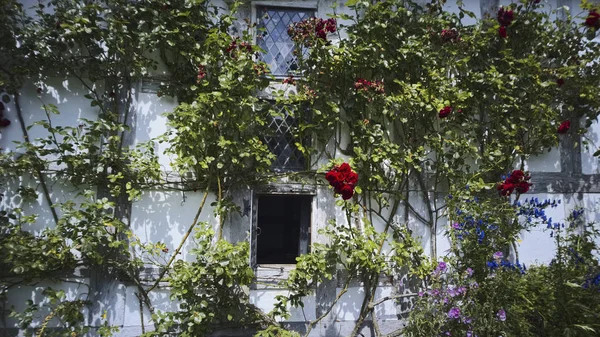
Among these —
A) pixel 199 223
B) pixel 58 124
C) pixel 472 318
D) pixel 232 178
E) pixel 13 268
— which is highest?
pixel 58 124

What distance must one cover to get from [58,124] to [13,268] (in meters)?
1.27

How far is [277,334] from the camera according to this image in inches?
139

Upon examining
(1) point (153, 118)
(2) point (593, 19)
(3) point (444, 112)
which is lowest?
(1) point (153, 118)

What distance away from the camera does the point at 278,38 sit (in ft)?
13.8

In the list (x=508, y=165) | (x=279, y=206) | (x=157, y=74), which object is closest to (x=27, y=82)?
(x=157, y=74)

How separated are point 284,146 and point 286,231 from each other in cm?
88

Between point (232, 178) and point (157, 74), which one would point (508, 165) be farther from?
point (157, 74)

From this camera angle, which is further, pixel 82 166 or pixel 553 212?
pixel 553 212

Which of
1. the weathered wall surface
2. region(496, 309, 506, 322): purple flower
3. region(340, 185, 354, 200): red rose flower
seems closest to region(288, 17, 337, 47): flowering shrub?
the weathered wall surface

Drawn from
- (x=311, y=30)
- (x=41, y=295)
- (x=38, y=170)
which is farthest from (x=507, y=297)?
(x=38, y=170)

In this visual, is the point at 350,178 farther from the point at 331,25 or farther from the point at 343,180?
the point at 331,25

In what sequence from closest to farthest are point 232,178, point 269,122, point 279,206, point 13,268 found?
point 13,268 < point 232,178 < point 269,122 < point 279,206

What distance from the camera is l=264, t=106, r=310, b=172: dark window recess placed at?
13.4 feet

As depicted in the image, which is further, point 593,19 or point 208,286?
point 593,19
